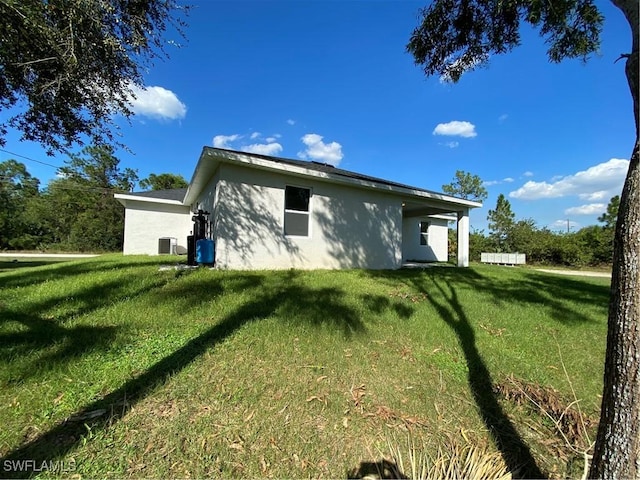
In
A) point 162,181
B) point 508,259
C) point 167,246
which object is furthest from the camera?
point 162,181

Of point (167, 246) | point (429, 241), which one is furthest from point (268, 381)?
point (429, 241)

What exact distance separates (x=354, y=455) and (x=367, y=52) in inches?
365

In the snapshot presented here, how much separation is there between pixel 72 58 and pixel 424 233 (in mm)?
15367

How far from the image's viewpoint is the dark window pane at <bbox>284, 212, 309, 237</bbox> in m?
8.55

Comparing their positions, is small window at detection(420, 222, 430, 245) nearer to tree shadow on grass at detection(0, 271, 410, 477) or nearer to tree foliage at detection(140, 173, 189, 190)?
tree shadow on grass at detection(0, 271, 410, 477)

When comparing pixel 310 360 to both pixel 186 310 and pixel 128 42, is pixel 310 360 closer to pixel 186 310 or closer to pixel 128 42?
pixel 186 310

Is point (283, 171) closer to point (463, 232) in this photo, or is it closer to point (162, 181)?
point (463, 232)

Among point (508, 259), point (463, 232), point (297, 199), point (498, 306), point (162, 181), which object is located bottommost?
point (498, 306)

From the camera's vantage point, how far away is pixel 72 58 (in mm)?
5238

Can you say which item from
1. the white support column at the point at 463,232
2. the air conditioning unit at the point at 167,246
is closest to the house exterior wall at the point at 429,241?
the white support column at the point at 463,232

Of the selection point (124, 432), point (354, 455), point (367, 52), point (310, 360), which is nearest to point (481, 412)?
point (354, 455)

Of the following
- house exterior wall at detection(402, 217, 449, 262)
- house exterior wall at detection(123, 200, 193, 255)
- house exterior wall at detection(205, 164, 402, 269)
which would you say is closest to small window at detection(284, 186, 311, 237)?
house exterior wall at detection(205, 164, 402, 269)

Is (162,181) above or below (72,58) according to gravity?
above

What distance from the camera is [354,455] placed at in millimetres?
2107
